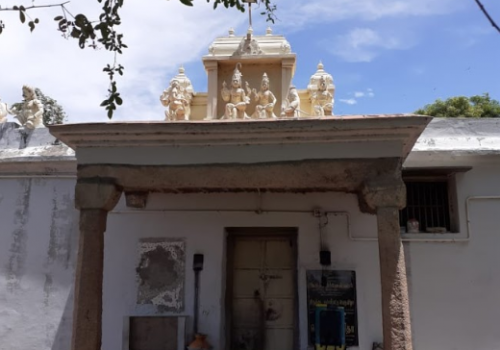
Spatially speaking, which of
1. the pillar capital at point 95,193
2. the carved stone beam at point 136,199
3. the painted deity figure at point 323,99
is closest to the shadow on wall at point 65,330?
the carved stone beam at point 136,199

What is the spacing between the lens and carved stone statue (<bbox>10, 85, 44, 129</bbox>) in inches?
368

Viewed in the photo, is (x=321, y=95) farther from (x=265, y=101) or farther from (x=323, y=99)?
(x=265, y=101)

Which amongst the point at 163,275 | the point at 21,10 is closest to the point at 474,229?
the point at 163,275

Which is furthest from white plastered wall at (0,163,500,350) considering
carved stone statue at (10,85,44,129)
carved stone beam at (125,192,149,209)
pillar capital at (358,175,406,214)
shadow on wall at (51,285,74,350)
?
pillar capital at (358,175,406,214)

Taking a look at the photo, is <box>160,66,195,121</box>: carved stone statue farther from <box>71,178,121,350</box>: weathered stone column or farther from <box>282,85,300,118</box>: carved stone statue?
<box>71,178,121,350</box>: weathered stone column

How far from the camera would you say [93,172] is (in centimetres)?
615

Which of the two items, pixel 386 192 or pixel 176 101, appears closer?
pixel 386 192

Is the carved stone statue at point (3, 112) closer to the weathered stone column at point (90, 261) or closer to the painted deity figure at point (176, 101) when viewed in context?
the painted deity figure at point (176, 101)

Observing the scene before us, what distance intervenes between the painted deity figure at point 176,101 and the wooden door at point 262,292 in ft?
8.41

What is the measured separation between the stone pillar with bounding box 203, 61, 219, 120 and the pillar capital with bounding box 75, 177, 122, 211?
349 cm

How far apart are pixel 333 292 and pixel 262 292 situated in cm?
107

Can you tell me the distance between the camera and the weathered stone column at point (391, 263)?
541 centimetres

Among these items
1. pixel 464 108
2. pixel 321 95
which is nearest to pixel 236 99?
pixel 321 95

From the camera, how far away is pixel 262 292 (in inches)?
316
